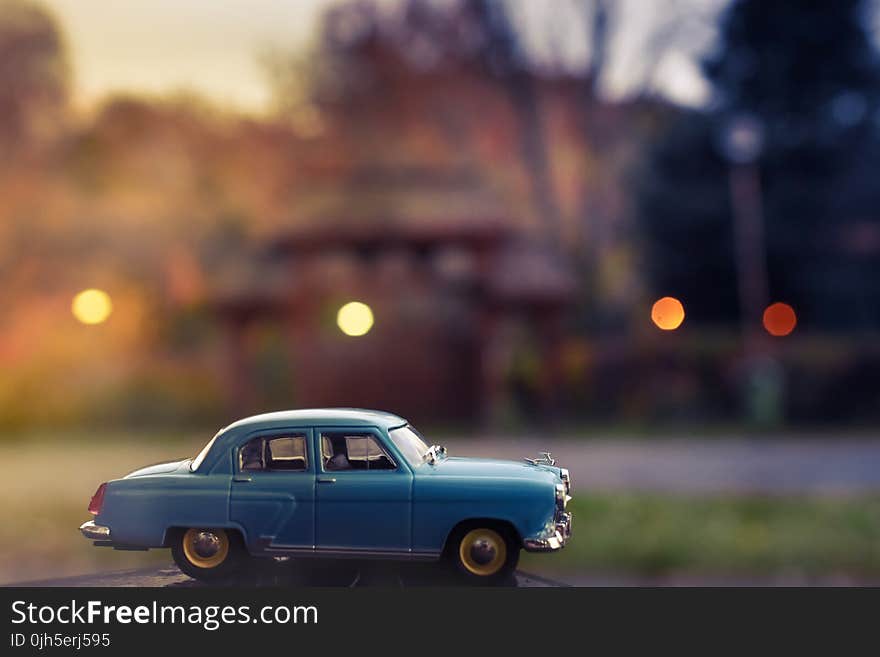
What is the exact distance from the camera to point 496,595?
2.40 metres

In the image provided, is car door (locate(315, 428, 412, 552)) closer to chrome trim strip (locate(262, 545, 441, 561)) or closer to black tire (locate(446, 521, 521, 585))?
chrome trim strip (locate(262, 545, 441, 561))

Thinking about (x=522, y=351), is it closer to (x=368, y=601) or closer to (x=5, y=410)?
(x=5, y=410)

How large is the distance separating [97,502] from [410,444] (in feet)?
2.70

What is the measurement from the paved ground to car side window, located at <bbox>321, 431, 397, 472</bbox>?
12910 mm

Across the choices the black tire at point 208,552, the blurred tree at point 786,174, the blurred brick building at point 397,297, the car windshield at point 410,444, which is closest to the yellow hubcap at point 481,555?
the car windshield at point 410,444

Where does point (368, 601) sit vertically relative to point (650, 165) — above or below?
below

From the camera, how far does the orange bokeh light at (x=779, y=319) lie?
37.8m

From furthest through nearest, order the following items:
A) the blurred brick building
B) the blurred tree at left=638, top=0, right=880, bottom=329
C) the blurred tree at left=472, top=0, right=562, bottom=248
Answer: the blurred tree at left=472, top=0, right=562, bottom=248, the blurred tree at left=638, top=0, right=880, bottom=329, the blurred brick building

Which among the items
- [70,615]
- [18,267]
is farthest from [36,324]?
[70,615]

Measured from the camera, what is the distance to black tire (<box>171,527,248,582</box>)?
7.74 feet

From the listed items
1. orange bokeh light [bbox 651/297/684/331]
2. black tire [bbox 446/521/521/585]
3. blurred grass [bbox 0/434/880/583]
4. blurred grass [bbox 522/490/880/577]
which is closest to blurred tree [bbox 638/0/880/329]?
blurred grass [bbox 0/434/880/583]

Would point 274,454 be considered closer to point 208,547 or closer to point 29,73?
point 208,547

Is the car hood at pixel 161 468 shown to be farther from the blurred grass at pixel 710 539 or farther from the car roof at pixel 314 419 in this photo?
the blurred grass at pixel 710 539

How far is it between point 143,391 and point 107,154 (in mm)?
23933
